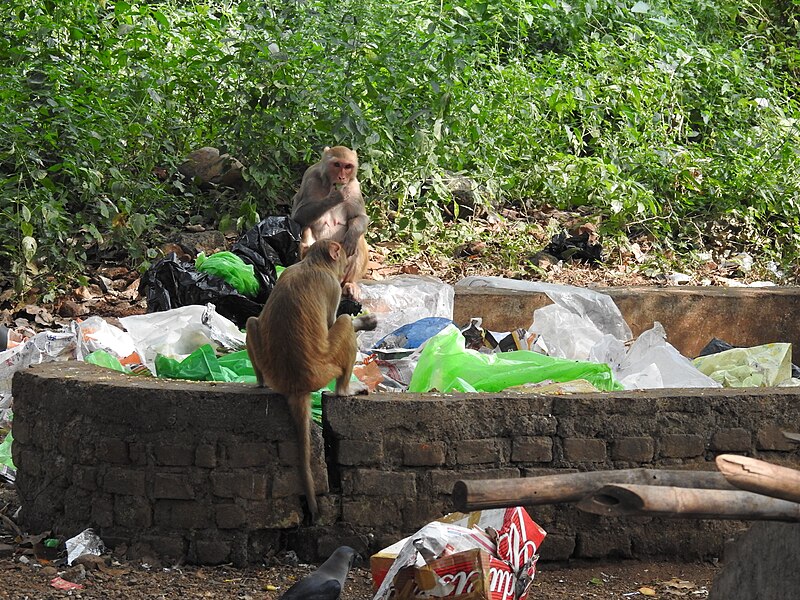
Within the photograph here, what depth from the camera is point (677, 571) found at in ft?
14.1

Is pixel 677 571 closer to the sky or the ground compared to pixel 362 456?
closer to the ground

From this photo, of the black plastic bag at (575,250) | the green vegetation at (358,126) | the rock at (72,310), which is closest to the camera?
the rock at (72,310)

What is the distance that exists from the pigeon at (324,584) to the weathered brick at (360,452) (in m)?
0.48

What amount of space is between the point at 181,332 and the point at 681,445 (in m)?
2.85

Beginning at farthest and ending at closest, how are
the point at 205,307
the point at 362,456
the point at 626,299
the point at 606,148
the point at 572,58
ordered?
the point at 572,58 → the point at 606,148 → the point at 626,299 → the point at 205,307 → the point at 362,456

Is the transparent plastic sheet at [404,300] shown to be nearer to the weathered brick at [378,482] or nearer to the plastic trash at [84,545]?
the weathered brick at [378,482]

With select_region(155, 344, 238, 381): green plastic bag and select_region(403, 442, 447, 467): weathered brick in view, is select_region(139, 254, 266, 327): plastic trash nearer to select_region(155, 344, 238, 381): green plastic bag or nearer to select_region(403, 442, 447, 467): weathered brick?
select_region(155, 344, 238, 381): green plastic bag

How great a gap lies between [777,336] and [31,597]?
514 cm

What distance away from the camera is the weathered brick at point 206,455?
4180 millimetres

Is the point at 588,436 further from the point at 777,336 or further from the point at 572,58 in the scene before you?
the point at 572,58

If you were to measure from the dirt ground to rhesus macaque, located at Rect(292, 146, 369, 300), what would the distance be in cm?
338

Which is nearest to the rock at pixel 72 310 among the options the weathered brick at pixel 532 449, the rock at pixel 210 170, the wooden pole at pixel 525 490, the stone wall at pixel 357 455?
the rock at pixel 210 170

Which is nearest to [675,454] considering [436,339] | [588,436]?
[588,436]

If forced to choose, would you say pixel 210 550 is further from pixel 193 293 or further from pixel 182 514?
pixel 193 293
